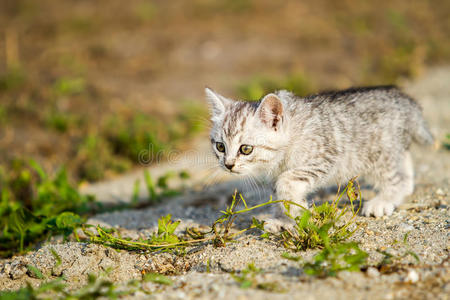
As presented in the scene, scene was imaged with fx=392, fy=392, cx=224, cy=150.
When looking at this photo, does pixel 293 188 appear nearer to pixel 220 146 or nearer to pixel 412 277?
pixel 220 146

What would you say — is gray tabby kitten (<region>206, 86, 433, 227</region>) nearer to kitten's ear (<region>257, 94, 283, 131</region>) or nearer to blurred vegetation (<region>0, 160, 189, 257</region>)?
kitten's ear (<region>257, 94, 283, 131</region>)

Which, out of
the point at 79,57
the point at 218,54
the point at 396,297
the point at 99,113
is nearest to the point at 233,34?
the point at 218,54

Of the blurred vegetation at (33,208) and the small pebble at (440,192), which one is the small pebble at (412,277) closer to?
the small pebble at (440,192)

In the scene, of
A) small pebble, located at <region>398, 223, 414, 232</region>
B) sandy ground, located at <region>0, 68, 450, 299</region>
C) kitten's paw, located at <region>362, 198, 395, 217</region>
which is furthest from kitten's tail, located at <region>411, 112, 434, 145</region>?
small pebble, located at <region>398, 223, 414, 232</region>

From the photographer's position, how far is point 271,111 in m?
3.27

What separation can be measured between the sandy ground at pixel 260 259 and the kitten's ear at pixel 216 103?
0.56 m

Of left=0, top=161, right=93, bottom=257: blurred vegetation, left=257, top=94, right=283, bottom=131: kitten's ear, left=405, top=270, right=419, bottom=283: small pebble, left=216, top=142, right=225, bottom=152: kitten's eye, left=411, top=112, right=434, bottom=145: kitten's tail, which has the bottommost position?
left=0, top=161, right=93, bottom=257: blurred vegetation

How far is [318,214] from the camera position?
9.18 feet

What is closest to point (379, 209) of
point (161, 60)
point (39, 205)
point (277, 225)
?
point (277, 225)

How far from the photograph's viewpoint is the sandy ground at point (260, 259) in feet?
7.43

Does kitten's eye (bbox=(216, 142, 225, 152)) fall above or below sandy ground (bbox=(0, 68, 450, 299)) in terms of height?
above

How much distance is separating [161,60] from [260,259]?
7.87m

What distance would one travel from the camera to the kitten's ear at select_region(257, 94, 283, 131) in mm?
3170

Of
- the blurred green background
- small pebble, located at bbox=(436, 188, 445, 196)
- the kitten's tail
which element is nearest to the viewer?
small pebble, located at bbox=(436, 188, 445, 196)
